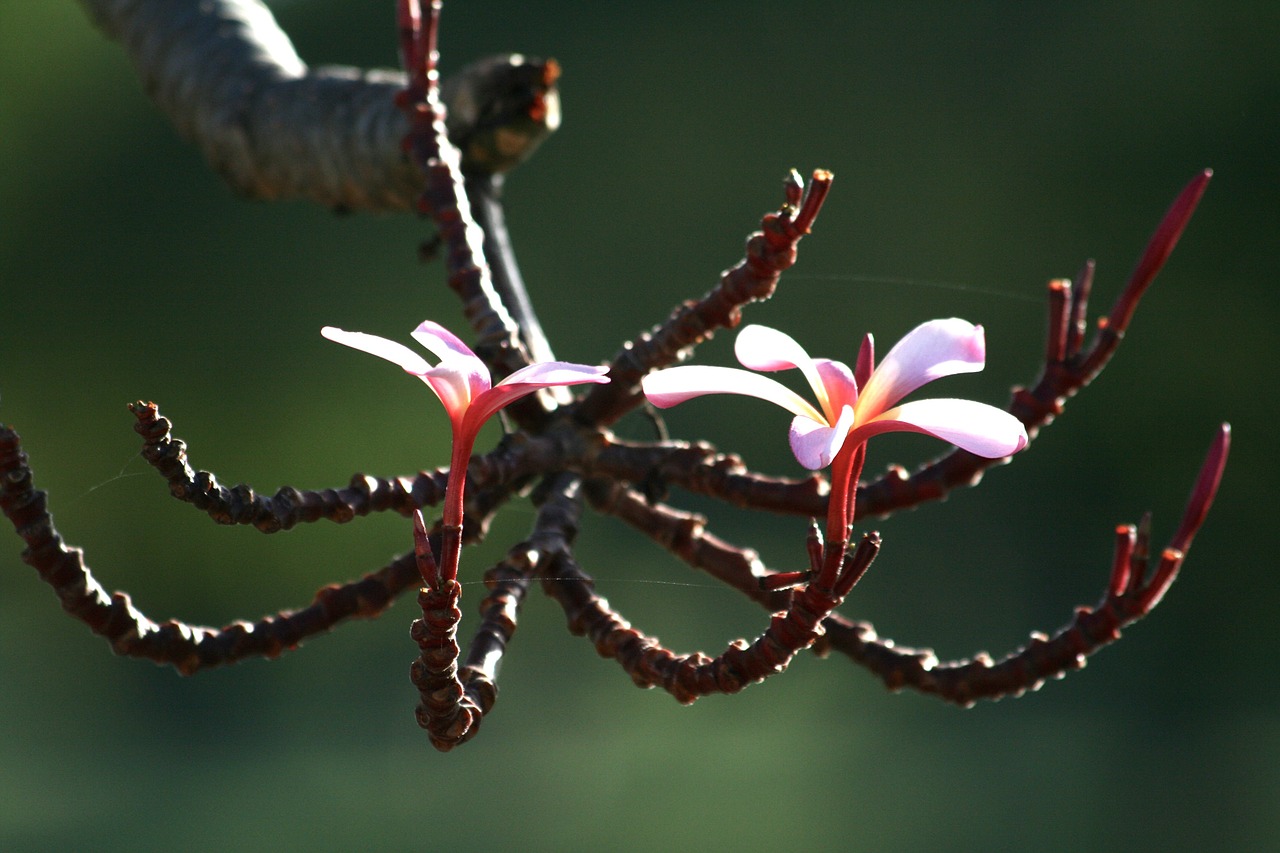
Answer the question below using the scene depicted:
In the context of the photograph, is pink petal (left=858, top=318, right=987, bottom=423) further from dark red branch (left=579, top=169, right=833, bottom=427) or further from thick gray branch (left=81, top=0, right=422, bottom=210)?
thick gray branch (left=81, top=0, right=422, bottom=210)

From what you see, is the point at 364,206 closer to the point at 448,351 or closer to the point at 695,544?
the point at 695,544

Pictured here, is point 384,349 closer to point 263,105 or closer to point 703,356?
point 263,105

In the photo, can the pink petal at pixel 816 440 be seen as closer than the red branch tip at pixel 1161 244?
Yes

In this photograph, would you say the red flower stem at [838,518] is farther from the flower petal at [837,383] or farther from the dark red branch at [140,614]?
the dark red branch at [140,614]

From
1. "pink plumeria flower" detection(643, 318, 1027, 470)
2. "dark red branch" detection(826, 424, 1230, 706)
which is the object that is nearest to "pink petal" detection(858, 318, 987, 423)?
"pink plumeria flower" detection(643, 318, 1027, 470)

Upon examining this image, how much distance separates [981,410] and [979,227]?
2367 millimetres

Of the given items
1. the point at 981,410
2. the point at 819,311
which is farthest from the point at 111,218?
the point at 981,410

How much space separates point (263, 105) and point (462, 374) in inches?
17.6

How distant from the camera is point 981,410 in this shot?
0.72 feet

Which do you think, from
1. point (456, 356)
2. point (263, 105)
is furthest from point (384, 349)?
point (263, 105)

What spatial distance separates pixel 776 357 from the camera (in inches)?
9.1

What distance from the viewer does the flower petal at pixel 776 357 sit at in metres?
0.23

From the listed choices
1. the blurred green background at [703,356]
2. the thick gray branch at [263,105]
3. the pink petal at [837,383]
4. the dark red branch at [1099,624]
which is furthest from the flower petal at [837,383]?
the blurred green background at [703,356]

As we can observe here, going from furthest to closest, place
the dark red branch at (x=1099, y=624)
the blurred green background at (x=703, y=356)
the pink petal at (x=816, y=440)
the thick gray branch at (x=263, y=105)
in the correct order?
the blurred green background at (x=703, y=356) → the thick gray branch at (x=263, y=105) → the dark red branch at (x=1099, y=624) → the pink petal at (x=816, y=440)
